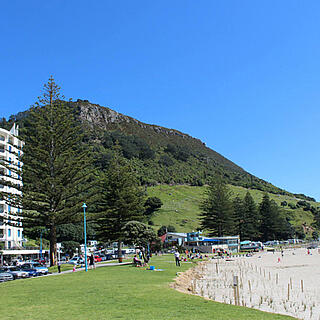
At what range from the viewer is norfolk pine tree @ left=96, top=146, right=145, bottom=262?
39.1 metres

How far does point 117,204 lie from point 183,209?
58.5 meters

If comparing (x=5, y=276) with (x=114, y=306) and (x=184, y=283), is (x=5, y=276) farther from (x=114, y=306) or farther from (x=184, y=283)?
(x=114, y=306)

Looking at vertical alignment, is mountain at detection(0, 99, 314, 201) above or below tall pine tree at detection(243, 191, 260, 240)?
above

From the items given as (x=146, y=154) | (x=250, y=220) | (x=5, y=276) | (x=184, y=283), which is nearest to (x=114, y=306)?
(x=184, y=283)

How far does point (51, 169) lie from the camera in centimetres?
3116

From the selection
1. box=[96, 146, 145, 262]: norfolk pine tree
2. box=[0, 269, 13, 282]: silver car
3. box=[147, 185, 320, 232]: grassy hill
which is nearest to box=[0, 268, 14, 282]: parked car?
box=[0, 269, 13, 282]: silver car

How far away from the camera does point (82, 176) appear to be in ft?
106

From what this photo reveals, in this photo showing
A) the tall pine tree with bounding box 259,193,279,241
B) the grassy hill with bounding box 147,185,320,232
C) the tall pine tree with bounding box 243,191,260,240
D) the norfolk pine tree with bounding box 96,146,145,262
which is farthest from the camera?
the grassy hill with bounding box 147,185,320,232

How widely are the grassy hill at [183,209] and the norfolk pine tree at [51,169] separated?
5102 centimetres

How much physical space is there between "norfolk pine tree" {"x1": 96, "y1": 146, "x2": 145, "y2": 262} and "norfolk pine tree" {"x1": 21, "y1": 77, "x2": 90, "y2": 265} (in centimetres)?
733

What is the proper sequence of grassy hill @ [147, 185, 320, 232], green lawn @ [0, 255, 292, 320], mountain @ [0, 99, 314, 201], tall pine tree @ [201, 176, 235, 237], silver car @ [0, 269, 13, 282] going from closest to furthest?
green lawn @ [0, 255, 292, 320] < silver car @ [0, 269, 13, 282] < tall pine tree @ [201, 176, 235, 237] < grassy hill @ [147, 185, 320, 232] < mountain @ [0, 99, 314, 201]

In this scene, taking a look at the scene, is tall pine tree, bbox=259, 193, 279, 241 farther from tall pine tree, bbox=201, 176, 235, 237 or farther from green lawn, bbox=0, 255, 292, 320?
green lawn, bbox=0, 255, 292, 320

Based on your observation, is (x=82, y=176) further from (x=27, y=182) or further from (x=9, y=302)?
(x=9, y=302)

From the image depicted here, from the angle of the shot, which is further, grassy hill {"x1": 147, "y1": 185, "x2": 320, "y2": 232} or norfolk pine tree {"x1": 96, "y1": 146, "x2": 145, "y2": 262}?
grassy hill {"x1": 147, "y1": 185, "x2": 320, "y2": 232}
